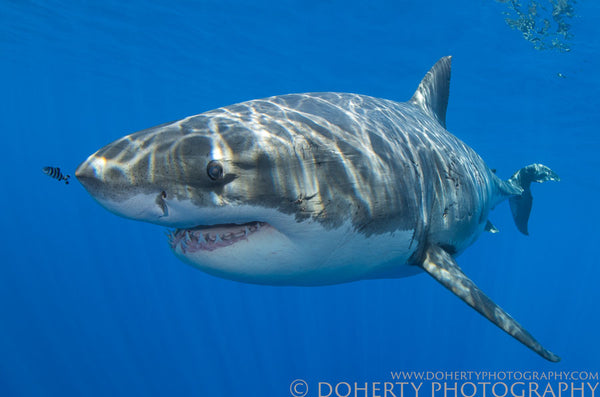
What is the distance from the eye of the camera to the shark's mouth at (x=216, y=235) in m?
2.45

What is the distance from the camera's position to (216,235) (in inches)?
96.6

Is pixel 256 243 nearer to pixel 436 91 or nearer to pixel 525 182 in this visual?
pixel 436 91

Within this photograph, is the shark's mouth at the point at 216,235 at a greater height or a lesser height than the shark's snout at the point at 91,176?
lesser

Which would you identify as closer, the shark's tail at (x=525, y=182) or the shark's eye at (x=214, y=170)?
the shark's eye at (x=214, y=170)

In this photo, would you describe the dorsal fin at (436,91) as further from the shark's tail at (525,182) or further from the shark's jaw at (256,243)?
the shark's jaw at (256,243)

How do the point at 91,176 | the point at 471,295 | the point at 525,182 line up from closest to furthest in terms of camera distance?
1. the point at 91,176
2. the point at 471,295
3. the point at 525,182

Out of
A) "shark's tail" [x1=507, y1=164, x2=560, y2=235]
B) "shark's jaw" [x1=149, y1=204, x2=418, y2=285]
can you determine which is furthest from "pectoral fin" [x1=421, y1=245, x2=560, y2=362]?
"shark's tail" [x1=507, y1=164, x2=560, y2=235]

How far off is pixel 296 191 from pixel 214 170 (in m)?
0.56

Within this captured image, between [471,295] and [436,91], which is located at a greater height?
[436,91]

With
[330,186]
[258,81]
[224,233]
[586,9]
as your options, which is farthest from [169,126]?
[258,81]

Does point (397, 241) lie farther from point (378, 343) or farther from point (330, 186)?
point (378, 343)

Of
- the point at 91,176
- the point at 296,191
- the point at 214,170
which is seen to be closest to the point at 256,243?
the point at 296,191

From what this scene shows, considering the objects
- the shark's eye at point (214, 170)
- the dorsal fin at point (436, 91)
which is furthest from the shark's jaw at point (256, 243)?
the dorsal fin at point (436, 91)

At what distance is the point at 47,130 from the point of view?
113 m
